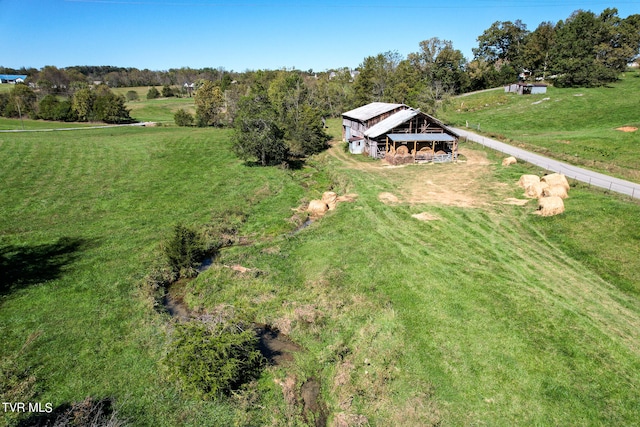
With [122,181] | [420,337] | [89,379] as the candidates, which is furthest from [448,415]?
[122,181]

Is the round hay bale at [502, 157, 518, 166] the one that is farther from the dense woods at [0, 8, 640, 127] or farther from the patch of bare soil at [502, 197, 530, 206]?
the dense woods at [0, 8, 640, 127]

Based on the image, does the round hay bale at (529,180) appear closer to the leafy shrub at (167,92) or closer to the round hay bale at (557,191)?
the round hay bale at (557,191)

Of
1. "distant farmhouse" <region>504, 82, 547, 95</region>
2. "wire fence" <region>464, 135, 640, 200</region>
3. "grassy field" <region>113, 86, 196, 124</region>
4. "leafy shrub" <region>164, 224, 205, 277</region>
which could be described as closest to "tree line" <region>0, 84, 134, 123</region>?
"grassy field" <region>113, 86, 196, 124</region>

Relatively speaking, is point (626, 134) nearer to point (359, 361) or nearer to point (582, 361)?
point (582, 361)

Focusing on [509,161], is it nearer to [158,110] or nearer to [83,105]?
[83,105]

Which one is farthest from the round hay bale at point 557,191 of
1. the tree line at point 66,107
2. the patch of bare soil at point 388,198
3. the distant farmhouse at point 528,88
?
the tree line at point 66,107

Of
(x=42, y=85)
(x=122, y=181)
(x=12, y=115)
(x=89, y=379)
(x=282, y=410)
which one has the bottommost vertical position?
(x=282, y=410)

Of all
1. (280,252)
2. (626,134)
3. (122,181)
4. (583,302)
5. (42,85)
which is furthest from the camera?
(42,85)
